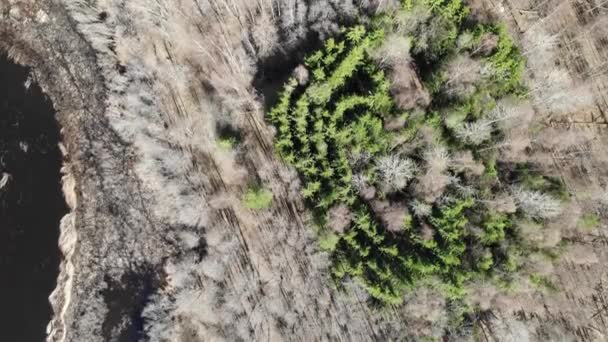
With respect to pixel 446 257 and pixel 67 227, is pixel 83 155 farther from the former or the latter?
pixel 446 257

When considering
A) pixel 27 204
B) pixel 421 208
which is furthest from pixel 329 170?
pixel 27 204

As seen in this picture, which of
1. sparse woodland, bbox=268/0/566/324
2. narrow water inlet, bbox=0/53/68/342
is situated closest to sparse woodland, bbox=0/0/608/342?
sparse woodland, bbox=268/0/566/324

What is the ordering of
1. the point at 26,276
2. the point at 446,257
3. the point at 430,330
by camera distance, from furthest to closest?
1. the point at 26,276
2. the point at 430,330
3. the point at 446,257

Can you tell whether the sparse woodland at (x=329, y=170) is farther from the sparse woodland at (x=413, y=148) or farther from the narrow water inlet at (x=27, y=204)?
A: the narrow water inlet at (x=27, y=204)

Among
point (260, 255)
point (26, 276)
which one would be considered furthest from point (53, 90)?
point (260, 255)

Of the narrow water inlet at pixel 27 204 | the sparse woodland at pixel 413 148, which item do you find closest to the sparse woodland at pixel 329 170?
the sparse woodland at pixel 413 148

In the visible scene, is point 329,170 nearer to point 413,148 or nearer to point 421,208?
point 413,148

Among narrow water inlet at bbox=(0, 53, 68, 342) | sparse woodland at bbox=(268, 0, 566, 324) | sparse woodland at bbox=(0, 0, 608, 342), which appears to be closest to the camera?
sparse woodland at bbox=(268, 0, 566, 324)

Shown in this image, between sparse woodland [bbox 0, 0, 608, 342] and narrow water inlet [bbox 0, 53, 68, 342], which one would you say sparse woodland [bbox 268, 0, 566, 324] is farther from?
narrow water inlet [bbox 0, 53, 68, 342]
